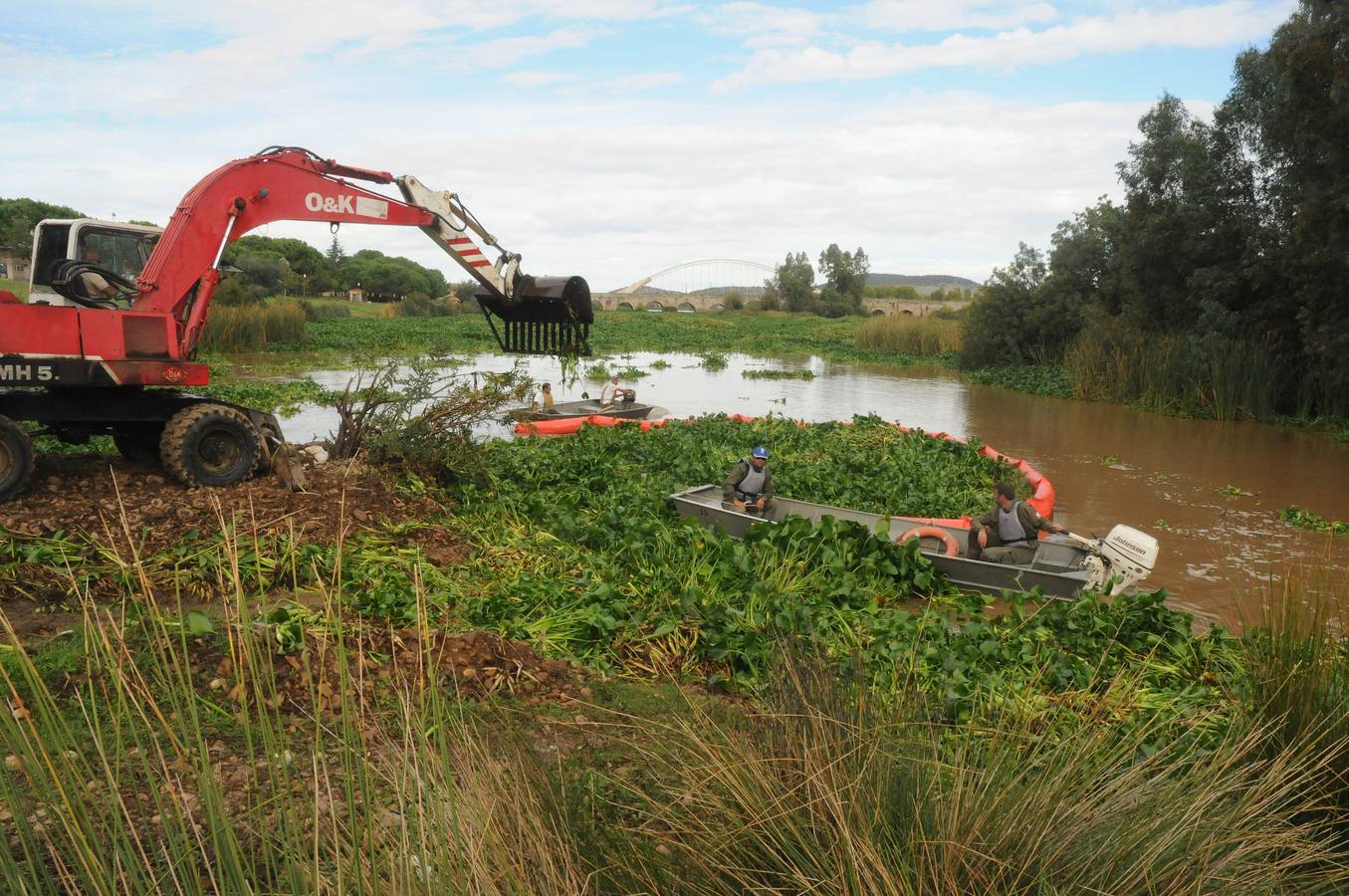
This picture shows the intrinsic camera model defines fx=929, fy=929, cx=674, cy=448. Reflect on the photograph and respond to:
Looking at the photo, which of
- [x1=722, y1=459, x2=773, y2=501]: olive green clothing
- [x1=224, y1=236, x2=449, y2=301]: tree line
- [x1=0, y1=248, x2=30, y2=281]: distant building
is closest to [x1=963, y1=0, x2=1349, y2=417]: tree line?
[x1=722, y1=459, x2=773, y2=501]: olive green clothing

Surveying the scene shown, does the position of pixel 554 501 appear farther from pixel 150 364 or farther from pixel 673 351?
pixel 673 351

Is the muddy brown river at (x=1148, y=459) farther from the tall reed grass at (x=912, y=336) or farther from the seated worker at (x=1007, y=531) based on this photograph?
the tall reed grass at (x=912, y=336)

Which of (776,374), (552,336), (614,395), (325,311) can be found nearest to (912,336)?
(776,374)

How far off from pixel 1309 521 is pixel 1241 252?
13.2m

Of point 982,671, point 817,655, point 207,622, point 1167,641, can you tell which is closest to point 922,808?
point 817,655

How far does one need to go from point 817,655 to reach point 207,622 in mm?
4272

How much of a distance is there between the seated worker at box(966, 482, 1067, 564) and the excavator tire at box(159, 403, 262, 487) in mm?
8209

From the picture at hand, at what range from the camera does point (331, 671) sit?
6012mm

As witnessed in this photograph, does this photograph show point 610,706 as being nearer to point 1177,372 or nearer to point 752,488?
point 752,488

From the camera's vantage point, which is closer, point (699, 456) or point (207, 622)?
point (207, 622)

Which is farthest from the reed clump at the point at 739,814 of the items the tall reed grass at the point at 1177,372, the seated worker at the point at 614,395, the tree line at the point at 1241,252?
the tall reed grass at the point at 1177,372

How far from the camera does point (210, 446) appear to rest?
10.4 m

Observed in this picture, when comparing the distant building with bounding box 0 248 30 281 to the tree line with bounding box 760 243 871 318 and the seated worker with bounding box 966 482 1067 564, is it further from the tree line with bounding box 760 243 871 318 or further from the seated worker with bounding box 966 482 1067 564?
the tree line with bounding box 760 243 871 318

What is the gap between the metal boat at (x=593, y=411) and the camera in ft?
62.2
